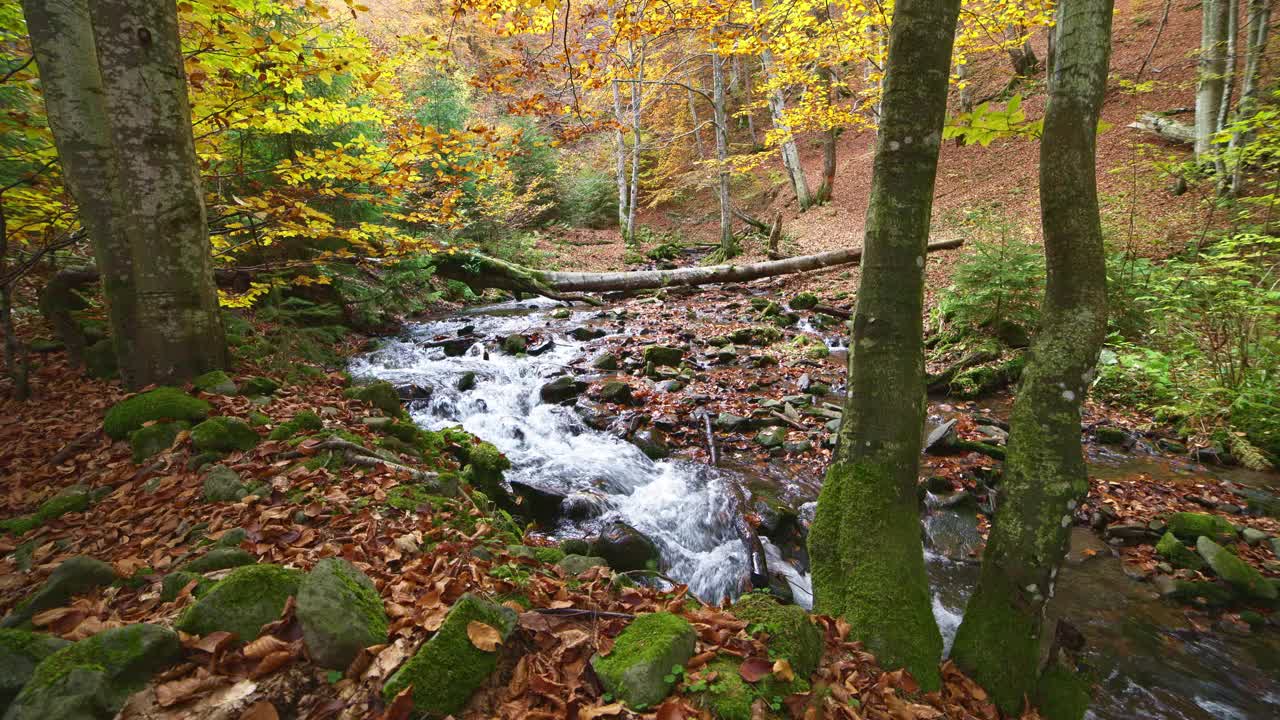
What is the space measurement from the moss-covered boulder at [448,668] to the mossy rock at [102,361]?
5.58 m

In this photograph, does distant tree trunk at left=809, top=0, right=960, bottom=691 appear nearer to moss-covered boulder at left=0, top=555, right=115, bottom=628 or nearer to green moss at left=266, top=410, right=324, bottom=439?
moss-covered boulder at left=0, top=555, right=115, bottom=628

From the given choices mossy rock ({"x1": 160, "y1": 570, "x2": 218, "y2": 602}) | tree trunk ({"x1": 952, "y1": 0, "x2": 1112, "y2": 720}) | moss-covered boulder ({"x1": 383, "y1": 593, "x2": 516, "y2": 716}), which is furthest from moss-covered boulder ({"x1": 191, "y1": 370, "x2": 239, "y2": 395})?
tree trunk ({"x1": 952, "y1": 0, "x2": 1112, "y2": 720})

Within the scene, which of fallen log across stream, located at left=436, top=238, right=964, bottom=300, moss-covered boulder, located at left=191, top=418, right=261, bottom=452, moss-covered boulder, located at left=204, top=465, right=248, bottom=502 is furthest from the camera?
fallen log across stream, located at left=436, top=238, right=964, bottom=300

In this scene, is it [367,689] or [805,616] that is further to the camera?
[805,616]

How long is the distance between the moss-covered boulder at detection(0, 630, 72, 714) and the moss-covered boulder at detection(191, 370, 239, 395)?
3.11m

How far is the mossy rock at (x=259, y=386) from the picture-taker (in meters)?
4.87

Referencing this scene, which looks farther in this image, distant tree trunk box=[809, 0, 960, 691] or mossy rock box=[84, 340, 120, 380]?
mossy rock box=[84, 340, 120, 380]

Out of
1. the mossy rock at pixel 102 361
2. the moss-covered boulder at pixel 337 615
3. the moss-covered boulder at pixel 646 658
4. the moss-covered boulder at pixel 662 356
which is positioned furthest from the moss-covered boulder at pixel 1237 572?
the mossy rock at pixel 102 361

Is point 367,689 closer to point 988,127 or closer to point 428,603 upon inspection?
point 428,603

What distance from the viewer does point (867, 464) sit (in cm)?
307

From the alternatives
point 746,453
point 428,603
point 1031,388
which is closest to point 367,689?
point 428,603

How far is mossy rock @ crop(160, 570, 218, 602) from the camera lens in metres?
2.41

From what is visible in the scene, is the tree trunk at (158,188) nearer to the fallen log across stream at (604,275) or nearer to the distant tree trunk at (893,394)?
the distant tree trunk at (893,394)

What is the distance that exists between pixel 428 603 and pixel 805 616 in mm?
1932
